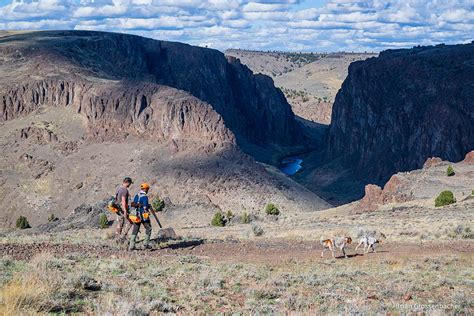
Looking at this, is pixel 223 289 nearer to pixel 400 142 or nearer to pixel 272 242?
pixel 272 242

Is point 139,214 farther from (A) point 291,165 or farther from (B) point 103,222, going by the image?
(A) point 291,165

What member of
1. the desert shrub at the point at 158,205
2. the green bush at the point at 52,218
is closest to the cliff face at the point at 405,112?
the desert shrub at the point at 158,205

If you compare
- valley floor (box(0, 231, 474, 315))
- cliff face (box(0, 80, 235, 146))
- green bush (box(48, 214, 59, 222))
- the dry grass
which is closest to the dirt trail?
valley floor (box(0, 231, 474, 315))

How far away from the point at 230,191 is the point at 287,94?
442 feet

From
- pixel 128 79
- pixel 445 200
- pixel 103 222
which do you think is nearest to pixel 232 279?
pixel 445 200

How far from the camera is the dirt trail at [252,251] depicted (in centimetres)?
1758

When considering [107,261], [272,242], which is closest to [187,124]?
[272,242]

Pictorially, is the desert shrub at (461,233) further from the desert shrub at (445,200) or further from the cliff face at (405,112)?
the cliff face at (405,112)

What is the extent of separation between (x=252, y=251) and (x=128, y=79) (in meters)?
65.7

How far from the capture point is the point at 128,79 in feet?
270

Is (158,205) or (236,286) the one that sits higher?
(236,286)

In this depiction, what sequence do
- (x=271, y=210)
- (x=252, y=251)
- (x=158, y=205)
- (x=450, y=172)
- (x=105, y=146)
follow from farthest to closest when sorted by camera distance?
(x=105, y=146)
(x=271, y=210)
(x=158, y=205)
(x=450, y=172)
(x=252, y=251)

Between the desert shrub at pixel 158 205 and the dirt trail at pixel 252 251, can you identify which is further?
the desert shrub at pixel 158 205

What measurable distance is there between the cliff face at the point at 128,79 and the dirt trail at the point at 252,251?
53353 mm
